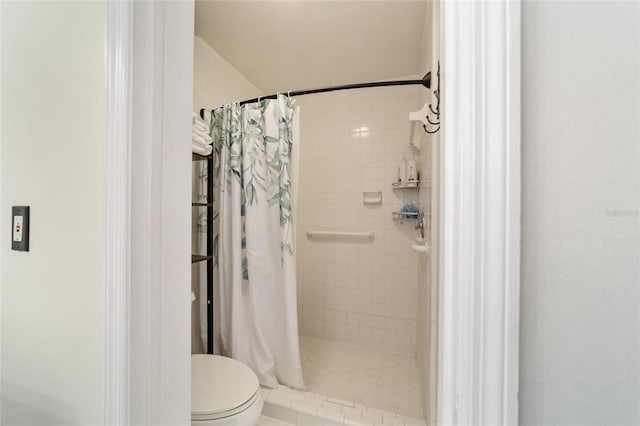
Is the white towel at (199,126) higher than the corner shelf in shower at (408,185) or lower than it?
higher

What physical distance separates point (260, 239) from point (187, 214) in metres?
0.98

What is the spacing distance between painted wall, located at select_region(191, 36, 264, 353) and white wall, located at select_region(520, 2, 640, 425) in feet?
5.48

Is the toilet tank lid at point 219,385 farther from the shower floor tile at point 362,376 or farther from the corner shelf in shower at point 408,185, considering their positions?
the corner shelf in shower at point 408,185

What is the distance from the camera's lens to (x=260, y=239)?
1.65m

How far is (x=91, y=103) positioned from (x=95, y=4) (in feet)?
0.72

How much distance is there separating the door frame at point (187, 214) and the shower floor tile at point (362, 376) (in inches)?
47.5

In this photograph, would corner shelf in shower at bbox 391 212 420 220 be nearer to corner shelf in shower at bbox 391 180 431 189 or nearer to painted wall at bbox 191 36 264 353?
corner shelf in shower at bbox 391 180 431 189

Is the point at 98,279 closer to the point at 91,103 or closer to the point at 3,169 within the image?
the point at 91,103

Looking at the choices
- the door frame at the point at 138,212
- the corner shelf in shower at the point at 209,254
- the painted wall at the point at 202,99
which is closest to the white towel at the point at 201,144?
the corner shelf in shower at the point at 209,254

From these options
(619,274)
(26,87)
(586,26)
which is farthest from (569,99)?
(26,87)

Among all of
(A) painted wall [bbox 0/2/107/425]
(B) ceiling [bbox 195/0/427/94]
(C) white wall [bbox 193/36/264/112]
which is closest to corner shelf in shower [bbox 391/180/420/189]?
(B) ceiling [bbox 195/0/427/94]

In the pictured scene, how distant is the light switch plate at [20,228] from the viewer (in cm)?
69

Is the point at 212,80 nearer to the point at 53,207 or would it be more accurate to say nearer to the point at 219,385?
the point at 53,207

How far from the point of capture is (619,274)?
32 cm
